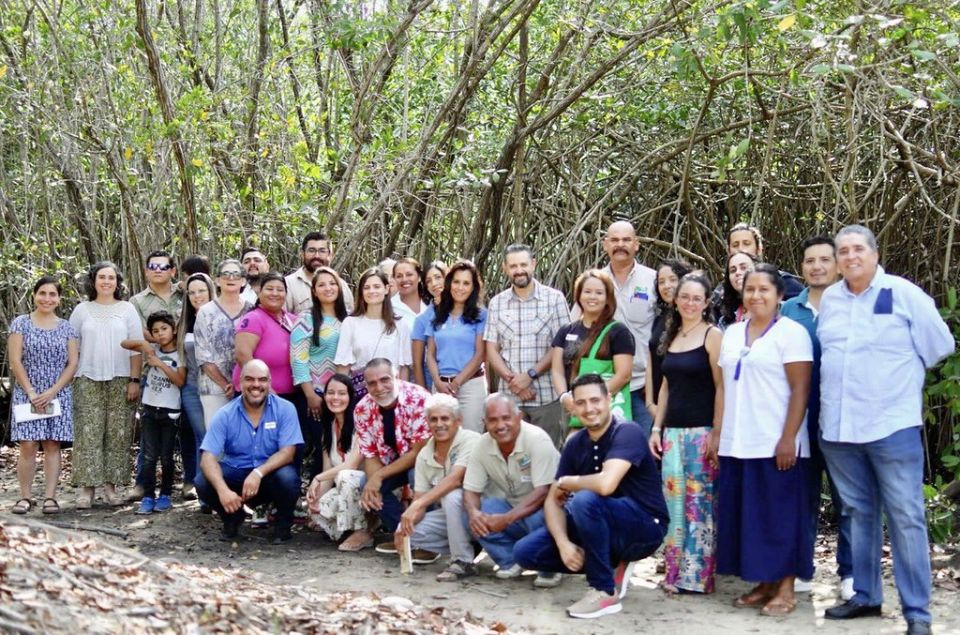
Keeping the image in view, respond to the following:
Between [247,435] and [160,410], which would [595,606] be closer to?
[247,435]

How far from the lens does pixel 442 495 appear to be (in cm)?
566

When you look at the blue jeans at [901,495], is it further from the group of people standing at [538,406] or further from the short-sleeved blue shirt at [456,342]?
the short-sleeved blue shirt at [456,342]

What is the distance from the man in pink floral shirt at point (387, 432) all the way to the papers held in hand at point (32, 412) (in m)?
2.09

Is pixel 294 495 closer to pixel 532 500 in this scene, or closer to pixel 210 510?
pixel 210 510

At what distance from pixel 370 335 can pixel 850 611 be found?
2.98 meters

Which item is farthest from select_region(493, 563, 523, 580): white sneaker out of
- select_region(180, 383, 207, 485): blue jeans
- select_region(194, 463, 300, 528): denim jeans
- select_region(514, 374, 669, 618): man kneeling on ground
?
select_region(180, 383, 207, 485): blue jeans

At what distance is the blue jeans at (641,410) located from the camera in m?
5.85

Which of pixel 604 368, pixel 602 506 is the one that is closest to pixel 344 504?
pixel 604 368

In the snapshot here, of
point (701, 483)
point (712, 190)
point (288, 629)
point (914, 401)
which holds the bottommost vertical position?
point (288, 629)

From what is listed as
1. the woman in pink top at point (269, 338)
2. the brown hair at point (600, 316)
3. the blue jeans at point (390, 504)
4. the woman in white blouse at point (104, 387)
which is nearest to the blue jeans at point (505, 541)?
the blue jeans at point (390, 504)

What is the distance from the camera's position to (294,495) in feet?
20.5

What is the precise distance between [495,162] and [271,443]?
3084mm

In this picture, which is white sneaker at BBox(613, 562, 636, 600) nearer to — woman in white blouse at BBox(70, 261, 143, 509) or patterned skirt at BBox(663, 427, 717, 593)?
patterned skirt at BBox(663, 427, 717, 593)

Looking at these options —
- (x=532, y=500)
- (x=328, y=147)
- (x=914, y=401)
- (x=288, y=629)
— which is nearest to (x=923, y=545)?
(x=914, y=401)
